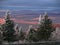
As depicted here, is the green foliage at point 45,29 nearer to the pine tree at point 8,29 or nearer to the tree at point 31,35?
the tree at point 31,35

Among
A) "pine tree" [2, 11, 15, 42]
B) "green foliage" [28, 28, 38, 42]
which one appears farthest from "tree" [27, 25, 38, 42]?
"pine tree" [2, 11, 15, 42]

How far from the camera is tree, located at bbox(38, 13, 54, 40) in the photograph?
282 cm

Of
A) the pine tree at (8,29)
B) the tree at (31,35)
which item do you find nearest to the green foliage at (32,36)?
the tree at (31,35)

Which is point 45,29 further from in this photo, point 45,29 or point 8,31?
point 8,31

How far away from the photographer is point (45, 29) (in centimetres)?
283

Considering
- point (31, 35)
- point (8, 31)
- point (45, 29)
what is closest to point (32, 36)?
point (31, 35)

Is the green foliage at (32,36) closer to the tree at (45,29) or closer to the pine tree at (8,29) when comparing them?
the tree at (45,29)

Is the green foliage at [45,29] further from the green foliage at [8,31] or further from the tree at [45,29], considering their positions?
the green foliage at [8,31]

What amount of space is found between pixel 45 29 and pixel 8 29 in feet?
1.71

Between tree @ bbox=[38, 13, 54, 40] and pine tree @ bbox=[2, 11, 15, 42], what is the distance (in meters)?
0.38

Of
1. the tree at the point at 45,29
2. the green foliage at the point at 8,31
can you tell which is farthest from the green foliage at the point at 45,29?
the green foliage at the point at 8,31

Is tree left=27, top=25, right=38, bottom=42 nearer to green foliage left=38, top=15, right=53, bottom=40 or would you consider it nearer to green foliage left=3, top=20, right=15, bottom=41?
green foliage left=38, top=15, right=53, bottom=40

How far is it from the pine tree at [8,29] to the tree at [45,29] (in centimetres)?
38

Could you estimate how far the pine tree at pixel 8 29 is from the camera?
2.82 m
